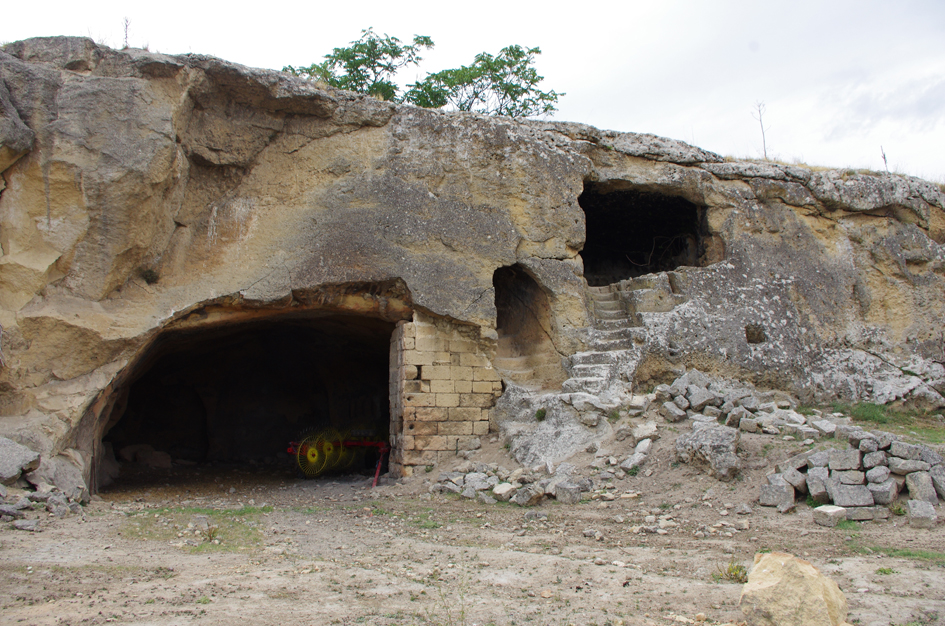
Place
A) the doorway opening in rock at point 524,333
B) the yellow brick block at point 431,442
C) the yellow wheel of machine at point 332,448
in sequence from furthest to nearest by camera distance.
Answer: the yellow wheel of machine at point 332,448
the doorway opening in rock at point 524,333
the yellow brick block at point 431,442

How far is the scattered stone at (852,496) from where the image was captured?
469 cm

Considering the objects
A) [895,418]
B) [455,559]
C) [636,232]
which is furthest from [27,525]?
[895,418]

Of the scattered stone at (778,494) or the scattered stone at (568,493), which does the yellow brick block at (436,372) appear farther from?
the scattered stone at (778,494)

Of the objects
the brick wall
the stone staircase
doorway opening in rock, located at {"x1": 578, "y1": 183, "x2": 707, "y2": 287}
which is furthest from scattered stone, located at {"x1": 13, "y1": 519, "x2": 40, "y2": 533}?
doorway opening in rock, located at {"x1": 578, "y1": 183, "x2": 707, "y2": 287}

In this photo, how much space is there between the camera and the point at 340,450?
9000 millimetres

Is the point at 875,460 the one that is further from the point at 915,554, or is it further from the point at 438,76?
the point at 438,76

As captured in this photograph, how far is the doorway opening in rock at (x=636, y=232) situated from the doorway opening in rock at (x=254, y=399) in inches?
143

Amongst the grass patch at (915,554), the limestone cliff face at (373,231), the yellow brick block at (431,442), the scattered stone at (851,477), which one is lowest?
the grass patch at (915,554)

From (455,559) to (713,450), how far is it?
261 centimetres

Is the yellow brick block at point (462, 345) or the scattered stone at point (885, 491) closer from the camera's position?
the scattered stone at point (885, 491)

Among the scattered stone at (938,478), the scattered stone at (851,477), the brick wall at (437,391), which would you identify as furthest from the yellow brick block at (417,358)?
the scattered stone at (938,478)

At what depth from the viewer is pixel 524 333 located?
328 inches

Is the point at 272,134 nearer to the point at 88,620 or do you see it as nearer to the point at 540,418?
the point at 540,418

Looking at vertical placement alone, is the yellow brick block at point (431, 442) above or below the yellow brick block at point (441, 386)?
below
